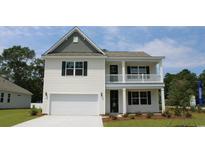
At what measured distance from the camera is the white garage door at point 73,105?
20859mm

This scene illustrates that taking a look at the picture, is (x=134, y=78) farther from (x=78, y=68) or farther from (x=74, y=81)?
(x=74, y=81)

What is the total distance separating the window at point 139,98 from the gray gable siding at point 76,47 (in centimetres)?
605

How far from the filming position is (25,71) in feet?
192

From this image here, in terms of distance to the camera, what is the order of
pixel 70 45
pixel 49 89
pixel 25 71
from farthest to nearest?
pixel 25 71 → pixel 70 45 → pixel 49 89

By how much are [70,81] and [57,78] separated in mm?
1308

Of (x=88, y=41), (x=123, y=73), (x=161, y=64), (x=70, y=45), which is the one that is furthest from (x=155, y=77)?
(x=70, y=45)

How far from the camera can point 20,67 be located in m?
58.7

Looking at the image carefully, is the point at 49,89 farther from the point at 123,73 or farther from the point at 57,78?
the point at 123,73

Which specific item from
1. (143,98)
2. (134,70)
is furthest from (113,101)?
(134,70)

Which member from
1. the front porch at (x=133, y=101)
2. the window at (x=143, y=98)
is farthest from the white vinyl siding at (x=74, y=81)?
the window at (x=143, y=98)

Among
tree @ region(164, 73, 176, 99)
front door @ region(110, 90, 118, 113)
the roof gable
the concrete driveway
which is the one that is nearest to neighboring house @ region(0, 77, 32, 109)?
the roof gable

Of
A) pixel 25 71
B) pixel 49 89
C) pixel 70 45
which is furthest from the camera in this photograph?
pixel 25 71

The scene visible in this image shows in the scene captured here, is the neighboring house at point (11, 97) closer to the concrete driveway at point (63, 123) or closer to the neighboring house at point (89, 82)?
the neighboring house at point (89, 82)

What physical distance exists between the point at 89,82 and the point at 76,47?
3.99 m
